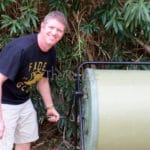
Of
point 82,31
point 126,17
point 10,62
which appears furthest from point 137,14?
point 10,62

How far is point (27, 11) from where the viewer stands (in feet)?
11.9

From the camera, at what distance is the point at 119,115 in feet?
9.24

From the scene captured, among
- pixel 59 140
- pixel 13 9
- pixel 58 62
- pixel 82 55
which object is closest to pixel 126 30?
pixel 82 55

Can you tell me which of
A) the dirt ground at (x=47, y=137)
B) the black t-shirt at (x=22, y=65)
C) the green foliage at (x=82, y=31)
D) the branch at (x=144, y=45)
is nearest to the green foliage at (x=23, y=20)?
the green foliage at (x=82, y=31)

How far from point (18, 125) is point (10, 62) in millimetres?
689

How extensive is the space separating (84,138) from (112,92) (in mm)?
470

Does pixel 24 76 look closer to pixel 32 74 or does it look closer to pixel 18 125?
pixel 32 74

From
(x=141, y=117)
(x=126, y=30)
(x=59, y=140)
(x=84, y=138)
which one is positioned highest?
(x=126, y=30)

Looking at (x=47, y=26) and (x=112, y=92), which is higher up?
(x=47, y=26)

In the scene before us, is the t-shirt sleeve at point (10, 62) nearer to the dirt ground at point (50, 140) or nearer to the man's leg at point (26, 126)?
the man's leg at point (26, 126)

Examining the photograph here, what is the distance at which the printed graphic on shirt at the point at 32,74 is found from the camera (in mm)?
3082

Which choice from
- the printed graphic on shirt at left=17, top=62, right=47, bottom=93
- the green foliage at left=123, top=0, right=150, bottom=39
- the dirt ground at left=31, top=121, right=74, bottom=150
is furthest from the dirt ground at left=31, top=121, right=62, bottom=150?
the green foliage at left=123, top=0, right=150, bottom=39

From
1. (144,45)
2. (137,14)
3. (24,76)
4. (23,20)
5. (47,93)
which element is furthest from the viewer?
(144,45)

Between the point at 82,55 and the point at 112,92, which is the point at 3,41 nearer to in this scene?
the point at 82,55
